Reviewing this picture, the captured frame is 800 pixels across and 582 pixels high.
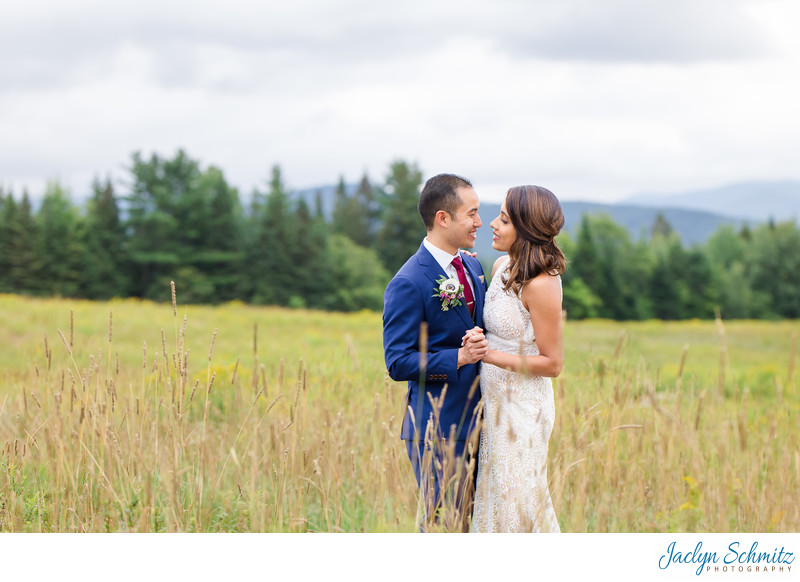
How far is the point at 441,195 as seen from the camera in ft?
11.8

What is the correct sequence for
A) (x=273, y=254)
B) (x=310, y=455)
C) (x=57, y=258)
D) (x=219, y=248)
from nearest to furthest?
(x=310, y=455) < (x=57, y=258) < (x=219, y=248) < (x=273, y=254)

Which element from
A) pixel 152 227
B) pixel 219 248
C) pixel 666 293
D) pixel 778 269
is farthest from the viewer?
pixel 778 269

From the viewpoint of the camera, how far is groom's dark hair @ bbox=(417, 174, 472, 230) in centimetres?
359

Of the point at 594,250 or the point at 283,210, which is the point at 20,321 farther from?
the point at 594,250

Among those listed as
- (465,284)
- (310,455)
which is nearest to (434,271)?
(465,284)

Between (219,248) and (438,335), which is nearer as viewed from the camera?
(438,335)

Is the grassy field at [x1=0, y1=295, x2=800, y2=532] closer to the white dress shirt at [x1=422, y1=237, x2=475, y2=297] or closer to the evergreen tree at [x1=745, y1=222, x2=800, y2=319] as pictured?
the white dress shirt at [x1=422, y1=237, x2=475, y2=297]

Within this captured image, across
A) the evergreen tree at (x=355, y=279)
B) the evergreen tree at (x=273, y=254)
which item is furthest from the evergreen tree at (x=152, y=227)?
the evergreen tree at (x=355, y=279)

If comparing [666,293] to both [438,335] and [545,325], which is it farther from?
[438,335]

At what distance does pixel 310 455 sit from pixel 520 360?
53.7 inches

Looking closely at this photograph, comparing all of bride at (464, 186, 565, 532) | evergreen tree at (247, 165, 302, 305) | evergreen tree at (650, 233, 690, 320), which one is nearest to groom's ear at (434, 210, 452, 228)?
bride at (464, 186, 565, 532)
